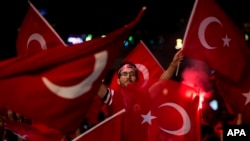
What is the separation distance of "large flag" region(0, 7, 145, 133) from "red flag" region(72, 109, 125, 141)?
272 mm

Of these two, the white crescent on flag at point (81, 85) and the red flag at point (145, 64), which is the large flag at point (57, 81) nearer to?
the white crescent on flag at point (81, 85)

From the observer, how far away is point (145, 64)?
7379mm

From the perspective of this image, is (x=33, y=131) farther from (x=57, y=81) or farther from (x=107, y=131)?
(x=57, y=81)

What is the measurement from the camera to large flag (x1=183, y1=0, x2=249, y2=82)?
221 inches

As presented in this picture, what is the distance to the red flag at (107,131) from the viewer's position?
430cm

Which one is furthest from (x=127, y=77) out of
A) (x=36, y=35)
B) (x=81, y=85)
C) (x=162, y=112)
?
(x=36, y=35)

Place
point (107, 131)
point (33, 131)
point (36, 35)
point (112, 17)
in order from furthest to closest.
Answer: point (112, 17)
point (36, 35)
point (33, 131)
point (107, 131)

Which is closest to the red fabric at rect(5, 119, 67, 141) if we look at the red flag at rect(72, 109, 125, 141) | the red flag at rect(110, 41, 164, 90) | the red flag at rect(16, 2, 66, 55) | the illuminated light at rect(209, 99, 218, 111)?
the red flag at rect(72, 109, 125, 141)

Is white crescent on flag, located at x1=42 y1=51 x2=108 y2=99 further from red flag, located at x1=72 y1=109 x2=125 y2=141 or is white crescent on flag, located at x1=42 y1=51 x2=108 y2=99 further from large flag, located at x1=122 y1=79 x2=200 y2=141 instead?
large flag, located at x1=122 y1=79 x2=200 y2=141

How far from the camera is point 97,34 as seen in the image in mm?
16766

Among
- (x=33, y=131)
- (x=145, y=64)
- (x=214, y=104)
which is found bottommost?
(x=33, y=131)

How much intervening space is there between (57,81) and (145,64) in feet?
11.4

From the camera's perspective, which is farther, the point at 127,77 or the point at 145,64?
the point at 145,64

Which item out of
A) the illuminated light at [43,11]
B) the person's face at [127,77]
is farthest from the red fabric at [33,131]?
the illuminated light at [43,11]
